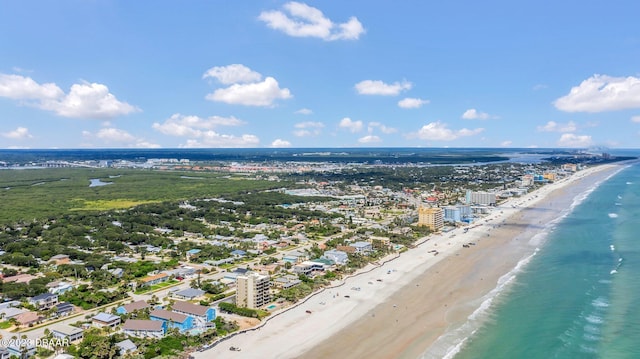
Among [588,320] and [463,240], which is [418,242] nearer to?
[463,240]

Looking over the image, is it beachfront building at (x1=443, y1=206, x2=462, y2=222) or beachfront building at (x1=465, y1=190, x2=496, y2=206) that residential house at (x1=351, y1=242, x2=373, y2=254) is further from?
beachfront building at (x1=465, y1=190, x2=496, y2=206)

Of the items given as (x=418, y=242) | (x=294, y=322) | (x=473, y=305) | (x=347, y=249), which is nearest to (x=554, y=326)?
(x=473, y=305)

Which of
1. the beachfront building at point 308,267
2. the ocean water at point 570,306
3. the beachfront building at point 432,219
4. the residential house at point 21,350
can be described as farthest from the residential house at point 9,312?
the beachfront building at point 432,219

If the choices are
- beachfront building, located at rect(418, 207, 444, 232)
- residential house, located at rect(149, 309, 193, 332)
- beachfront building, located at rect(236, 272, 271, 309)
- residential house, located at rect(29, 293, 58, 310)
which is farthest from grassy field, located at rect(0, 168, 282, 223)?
beachfront building, located at rect(236, 272, 271, 309)

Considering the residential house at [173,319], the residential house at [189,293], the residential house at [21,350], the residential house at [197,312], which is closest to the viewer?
the residential house at [21,350]

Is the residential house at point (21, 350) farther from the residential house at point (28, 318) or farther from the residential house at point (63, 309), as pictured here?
the residential house at point (63, 309)

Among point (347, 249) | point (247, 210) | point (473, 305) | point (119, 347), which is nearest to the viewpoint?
point (119, 347)
